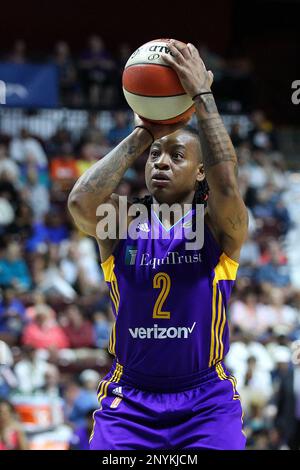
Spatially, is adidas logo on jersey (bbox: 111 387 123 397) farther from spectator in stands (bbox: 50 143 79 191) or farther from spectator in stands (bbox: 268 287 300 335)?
spectator in stands (bbox: 50 143 79 191)

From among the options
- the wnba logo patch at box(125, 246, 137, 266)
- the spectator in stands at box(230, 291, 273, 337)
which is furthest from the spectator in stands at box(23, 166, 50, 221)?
the wnba logo patch at box(125, 246, 137, 266)

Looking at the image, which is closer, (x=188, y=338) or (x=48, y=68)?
(x=188, y=338)

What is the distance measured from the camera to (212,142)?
4637 millimetres

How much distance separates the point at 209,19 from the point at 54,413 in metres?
14.8

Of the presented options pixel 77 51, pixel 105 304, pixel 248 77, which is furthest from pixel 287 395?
pixel 77 51

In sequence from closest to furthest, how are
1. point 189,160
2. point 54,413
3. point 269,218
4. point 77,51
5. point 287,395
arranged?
1. point 189,160
2. point 54,413
3. point 287,395
4. point 269,218
5. point 77,51

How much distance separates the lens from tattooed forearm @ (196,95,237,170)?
4625mm

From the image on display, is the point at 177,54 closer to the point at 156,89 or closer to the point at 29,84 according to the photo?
the point at 156,89

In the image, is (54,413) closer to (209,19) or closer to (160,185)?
(160,185)

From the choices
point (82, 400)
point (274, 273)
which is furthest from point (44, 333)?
point (274, 273)

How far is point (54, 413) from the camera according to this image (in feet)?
35.6

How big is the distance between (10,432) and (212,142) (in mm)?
6012

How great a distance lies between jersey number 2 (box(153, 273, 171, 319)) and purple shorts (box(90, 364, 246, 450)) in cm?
40

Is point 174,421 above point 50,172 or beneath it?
beneath
